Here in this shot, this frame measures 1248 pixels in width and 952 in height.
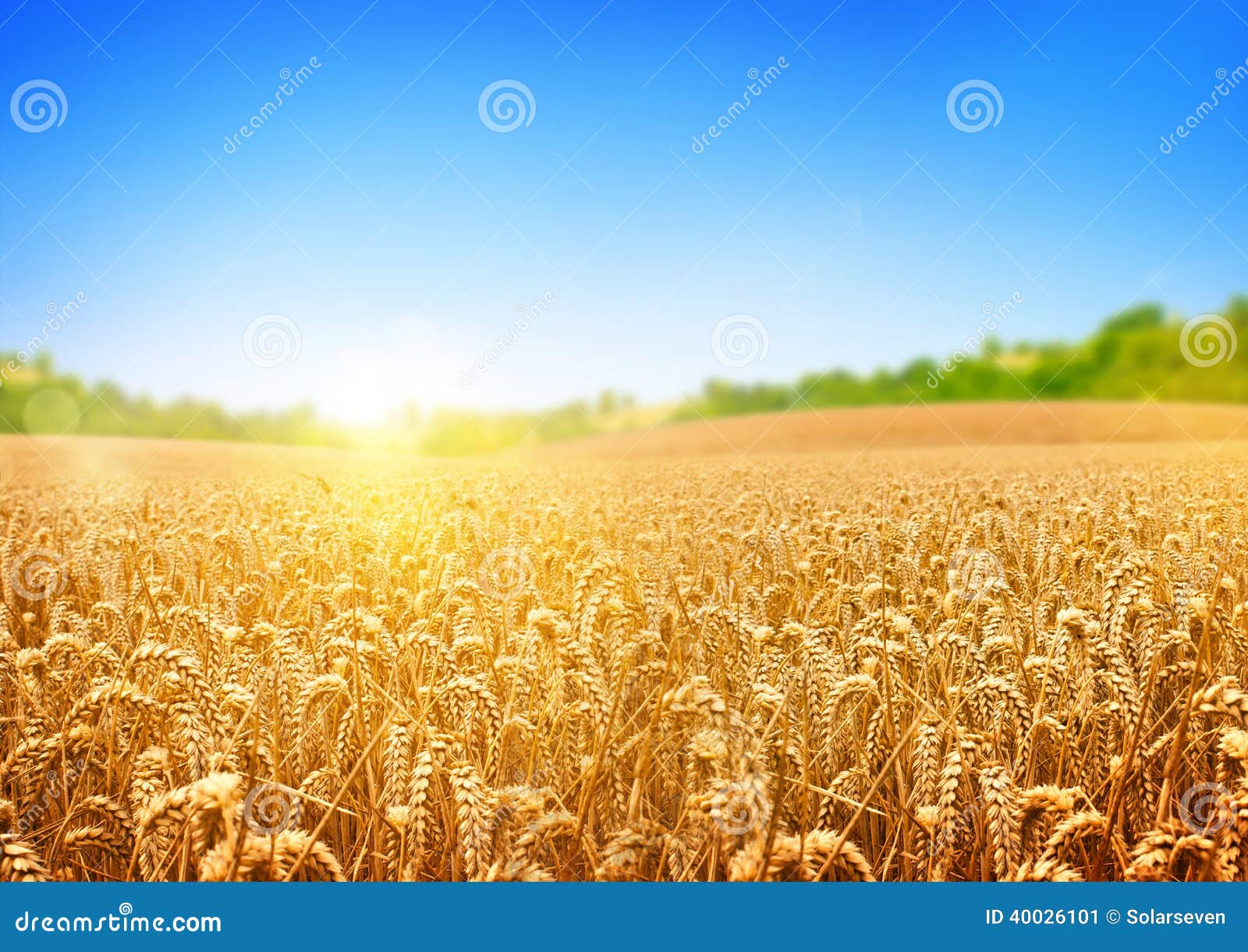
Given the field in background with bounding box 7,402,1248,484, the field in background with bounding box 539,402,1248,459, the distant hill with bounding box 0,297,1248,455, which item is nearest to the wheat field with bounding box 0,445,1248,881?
the distant hill with bounding box 0,297,1248,455

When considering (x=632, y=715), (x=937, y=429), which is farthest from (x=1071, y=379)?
(x=632, y=715)

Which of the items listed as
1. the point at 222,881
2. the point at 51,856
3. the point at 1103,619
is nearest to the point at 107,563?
the point at 51,856

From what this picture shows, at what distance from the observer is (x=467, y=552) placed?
4.67 metres

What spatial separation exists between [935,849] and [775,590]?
65.5 inches

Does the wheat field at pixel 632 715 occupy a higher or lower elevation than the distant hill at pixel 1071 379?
lower

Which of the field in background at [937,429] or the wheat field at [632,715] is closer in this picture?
the wheat field at [632,715]

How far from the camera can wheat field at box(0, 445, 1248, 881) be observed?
6.39 feet

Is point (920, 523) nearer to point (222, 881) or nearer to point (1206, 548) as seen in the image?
point (1206, 548)

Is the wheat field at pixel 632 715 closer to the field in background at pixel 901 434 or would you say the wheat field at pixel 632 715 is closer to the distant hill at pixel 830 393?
the distant hill at pixel 830 393

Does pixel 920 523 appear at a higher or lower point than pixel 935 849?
higher

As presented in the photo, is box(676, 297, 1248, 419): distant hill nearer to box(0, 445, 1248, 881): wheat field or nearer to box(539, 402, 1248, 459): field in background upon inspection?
box(539, 402, 1248, 459): field in background

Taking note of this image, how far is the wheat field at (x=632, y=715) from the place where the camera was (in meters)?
1.95

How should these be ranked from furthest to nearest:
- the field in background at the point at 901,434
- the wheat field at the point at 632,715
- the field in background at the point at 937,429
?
the field in background at the point at 937,429 < the field in background at the point at 901,434 < the wheat field at the point at 632,715

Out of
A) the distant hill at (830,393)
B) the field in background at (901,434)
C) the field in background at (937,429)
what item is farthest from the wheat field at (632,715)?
the field in background at (937,429)
